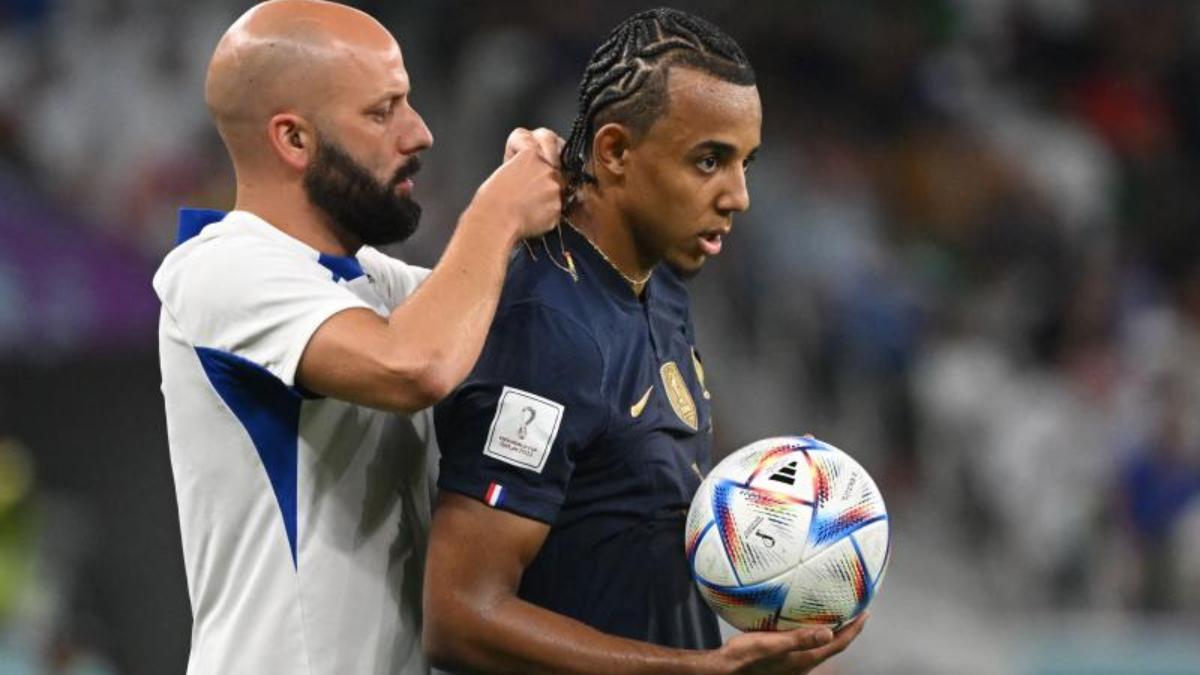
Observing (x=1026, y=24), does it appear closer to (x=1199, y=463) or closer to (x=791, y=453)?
(x=1199, y=463)

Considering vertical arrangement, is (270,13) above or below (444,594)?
above

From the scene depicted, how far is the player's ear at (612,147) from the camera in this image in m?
3.86

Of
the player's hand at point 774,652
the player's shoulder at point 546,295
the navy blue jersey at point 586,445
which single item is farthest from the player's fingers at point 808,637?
the player's shoulder at point 546,295

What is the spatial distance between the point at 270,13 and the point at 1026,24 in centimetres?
943

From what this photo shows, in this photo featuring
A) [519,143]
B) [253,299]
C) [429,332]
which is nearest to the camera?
[429,332]

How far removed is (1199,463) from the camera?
9445 mm

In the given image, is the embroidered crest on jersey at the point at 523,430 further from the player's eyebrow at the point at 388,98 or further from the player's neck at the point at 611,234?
the player's eyebrow at the point at 388,98

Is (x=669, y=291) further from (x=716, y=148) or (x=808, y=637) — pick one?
(x=808, y=637)

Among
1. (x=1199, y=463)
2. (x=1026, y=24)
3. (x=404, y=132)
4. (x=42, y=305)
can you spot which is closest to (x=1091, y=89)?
(x=1026, y=24)

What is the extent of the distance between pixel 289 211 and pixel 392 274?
0.46 m

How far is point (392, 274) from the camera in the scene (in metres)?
4.38

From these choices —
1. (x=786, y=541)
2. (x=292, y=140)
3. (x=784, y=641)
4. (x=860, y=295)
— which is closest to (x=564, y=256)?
(x=292, y=140)

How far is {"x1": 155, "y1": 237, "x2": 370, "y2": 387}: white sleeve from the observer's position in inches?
142

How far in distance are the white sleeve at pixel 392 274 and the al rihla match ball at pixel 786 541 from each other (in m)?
0.91
